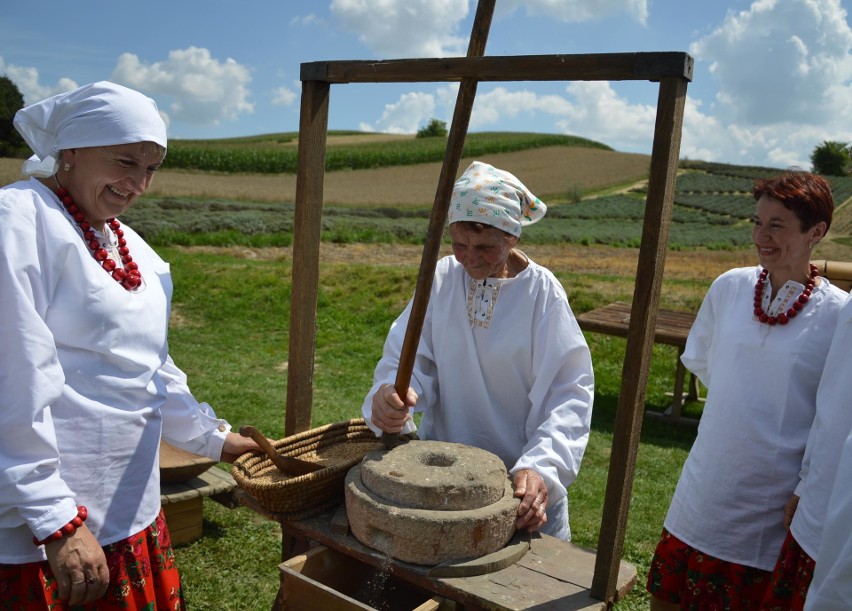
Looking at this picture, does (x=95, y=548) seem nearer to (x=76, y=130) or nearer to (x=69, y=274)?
(x=69, y=274)

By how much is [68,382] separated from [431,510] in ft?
3.45

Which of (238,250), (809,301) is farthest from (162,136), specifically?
(238,250)

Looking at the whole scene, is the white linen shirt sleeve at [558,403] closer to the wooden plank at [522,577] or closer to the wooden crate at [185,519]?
the wooden plank at [522,577]

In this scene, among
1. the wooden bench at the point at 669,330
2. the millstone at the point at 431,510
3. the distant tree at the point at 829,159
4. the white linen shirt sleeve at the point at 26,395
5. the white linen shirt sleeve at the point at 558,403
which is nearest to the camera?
the white linen shirt sleeve at the point at 26,395

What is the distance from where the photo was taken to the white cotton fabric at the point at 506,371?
255cm

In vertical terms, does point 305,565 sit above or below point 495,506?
below

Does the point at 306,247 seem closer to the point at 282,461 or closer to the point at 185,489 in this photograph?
the point at 282,461

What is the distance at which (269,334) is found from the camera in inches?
385

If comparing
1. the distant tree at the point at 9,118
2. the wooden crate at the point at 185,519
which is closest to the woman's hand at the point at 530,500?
the wooden crate at the point at 185,519

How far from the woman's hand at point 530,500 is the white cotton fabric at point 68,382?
1.12 metres

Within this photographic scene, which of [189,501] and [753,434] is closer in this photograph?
[753,434]

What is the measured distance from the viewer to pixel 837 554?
163 cm

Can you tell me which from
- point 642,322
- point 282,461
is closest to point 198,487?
point 282,461

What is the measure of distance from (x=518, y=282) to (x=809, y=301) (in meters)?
1.04
